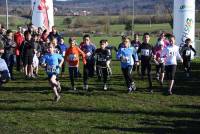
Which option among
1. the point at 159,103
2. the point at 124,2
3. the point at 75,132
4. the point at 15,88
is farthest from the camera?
the point at 124,2

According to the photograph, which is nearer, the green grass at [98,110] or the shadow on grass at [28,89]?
the green grass at [98,110]

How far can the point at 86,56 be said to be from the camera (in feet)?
55.2

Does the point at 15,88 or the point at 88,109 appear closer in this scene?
the point at 88,109

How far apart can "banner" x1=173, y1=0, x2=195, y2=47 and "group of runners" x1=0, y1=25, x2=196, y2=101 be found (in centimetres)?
654

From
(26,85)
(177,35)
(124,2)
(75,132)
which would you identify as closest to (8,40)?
(26,85)

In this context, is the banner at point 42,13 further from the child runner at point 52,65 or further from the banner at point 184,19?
the child runner at point 52,65

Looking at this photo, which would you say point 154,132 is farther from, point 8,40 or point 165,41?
point 8,40

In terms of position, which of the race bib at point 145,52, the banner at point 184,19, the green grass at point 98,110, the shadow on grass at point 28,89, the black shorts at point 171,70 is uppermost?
the banner at point 184,19

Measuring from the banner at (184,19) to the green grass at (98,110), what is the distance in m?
9.03

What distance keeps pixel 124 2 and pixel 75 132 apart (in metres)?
186

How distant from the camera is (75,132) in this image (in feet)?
34.4

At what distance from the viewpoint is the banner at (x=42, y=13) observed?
75.4 feet

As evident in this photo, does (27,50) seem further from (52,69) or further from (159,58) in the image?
(159,58)

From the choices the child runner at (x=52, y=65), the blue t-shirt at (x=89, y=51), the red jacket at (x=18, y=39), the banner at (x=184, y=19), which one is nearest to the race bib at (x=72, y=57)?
the blue t-shirt at (x=89, y=51)
